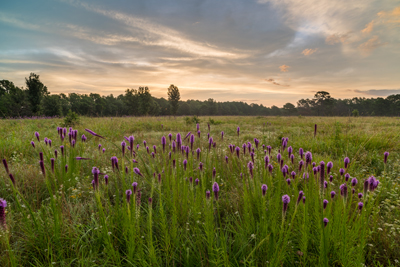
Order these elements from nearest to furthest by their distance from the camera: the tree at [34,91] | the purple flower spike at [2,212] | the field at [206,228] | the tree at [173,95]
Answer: the purple flower spike at [2,212] < the field at [206,228] < the tree at [34,91] < the tree at [173,95]

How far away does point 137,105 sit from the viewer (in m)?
75.0

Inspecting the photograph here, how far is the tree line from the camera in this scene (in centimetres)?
4268

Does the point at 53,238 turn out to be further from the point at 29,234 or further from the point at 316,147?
the point at 316,147

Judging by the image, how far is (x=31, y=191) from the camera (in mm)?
2951

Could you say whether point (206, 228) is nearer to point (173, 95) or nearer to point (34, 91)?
point (34, 91)

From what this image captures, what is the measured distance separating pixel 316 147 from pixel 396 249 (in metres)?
3.99

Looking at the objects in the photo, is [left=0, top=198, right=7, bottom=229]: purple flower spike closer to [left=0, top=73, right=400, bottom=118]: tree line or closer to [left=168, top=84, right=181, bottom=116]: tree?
[left=0, top=73, right=400, bottom=118]: tree line

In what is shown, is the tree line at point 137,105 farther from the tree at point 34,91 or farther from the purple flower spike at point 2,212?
the purple flower spike at point 2,212

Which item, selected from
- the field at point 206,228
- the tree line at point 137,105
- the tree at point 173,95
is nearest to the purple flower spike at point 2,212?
the field at point 206,228

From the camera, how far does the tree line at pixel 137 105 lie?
4268cm

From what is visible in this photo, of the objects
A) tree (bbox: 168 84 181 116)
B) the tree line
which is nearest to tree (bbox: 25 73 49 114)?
the tree line

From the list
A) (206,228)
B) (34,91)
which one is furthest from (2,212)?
(34,91)

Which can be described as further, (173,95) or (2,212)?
(173,95)

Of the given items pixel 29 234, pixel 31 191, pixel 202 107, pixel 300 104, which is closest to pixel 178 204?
pixel 29 234
